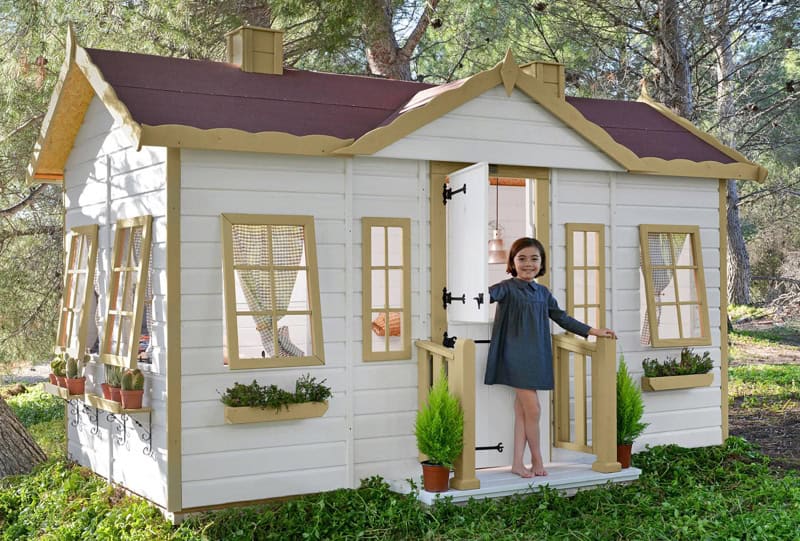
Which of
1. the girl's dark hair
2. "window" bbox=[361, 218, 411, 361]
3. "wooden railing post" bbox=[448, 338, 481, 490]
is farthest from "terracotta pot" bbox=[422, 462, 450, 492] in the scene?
the girl's dark hair

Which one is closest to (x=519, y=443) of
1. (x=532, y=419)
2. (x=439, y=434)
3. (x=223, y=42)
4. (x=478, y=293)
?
(x=532, y=419)

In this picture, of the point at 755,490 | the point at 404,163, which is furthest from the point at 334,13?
the point at 755,490

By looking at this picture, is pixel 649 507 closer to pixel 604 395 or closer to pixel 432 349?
pixel 604 395

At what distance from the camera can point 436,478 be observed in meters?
6.78

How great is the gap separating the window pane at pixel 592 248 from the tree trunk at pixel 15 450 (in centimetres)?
529

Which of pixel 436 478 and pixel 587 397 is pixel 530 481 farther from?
pixel 587 397

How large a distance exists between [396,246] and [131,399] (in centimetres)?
216

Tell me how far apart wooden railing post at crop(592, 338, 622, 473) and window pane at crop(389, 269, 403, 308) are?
1.55 metres

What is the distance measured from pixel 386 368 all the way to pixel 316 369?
56 centimetres

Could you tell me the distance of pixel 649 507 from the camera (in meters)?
6.96

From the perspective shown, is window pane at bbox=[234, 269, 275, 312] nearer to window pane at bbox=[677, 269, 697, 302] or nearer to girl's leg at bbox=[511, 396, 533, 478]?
girl's leg at bbox=[511, 396, 533, 478]

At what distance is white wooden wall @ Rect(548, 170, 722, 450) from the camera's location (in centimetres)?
804

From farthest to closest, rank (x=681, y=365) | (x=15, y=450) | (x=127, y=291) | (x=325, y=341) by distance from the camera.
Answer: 1. (x=15, y=450)
2. (x=681, y=365)
3. (x=127, y=291)
4. (x=325, y=341)

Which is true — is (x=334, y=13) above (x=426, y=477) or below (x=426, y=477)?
above
